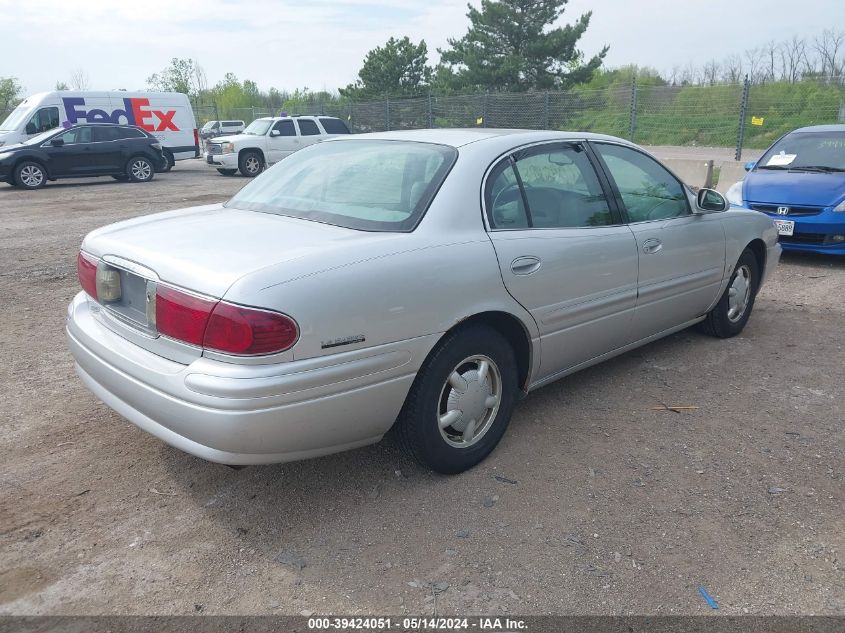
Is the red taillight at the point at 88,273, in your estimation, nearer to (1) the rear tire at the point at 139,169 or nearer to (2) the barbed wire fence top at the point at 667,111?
(1) the rear tire at the point at 139,169

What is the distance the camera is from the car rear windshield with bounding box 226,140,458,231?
310 centimetres

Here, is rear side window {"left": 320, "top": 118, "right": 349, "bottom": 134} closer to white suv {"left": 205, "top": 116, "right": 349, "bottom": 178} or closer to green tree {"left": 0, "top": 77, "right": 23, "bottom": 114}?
white suv {"left": 205, "top": 116, "right": 349, "bottom": 178}

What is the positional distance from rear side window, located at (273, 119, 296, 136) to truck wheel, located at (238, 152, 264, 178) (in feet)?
3.10

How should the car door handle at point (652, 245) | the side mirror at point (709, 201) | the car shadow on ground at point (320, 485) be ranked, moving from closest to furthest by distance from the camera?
the car shadow on ground at point (320, 485) < the car door handle at point (652, 245) < the side mirror at point (709, 201)

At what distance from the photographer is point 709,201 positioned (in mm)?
4488

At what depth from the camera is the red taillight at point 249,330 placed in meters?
2.42

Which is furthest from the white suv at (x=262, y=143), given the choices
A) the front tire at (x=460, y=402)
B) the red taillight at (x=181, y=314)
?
the red taillight at (x=181, y=314)

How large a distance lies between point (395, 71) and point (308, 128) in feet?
72.5

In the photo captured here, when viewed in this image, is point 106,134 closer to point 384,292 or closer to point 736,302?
point 736,302

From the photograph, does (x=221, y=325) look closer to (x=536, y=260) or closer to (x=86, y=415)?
(x=536, y=260)

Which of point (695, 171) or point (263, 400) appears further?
point (695, 171)

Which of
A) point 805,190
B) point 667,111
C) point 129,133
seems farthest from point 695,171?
point 129,133

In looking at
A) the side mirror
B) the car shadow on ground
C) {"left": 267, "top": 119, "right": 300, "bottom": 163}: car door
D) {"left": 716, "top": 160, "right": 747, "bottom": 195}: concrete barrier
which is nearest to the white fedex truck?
{"left": 267, "top": 119, "right": 300, "bottom": 163}: car door

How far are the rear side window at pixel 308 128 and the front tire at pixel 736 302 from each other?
1689cm
